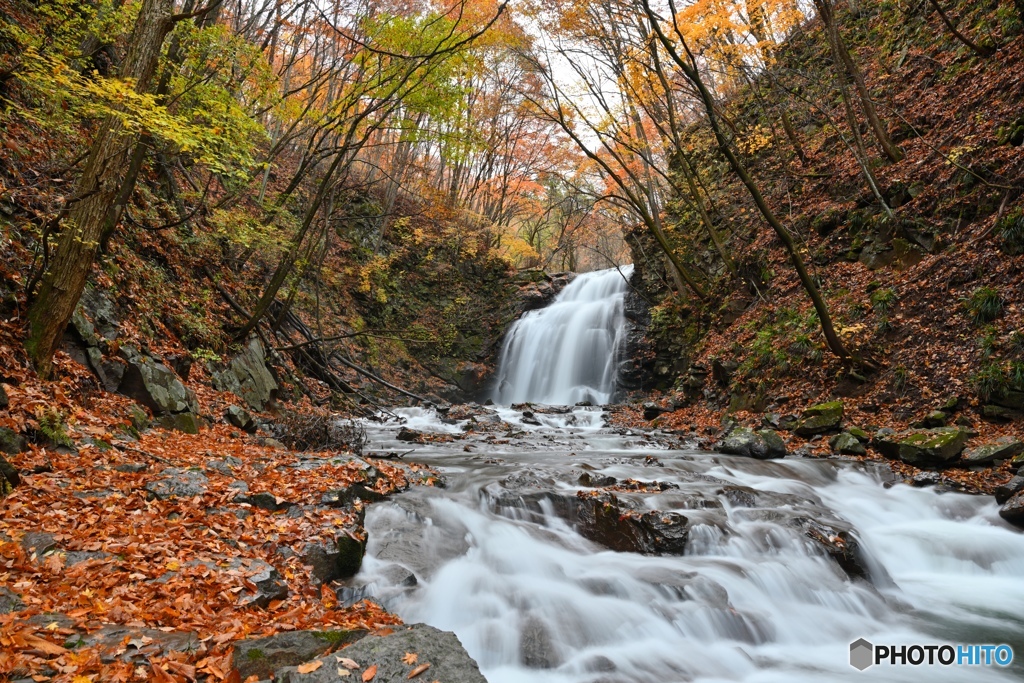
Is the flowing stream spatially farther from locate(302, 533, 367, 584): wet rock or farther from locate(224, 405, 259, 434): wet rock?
locate(224, 405, 259, 434): wet rock

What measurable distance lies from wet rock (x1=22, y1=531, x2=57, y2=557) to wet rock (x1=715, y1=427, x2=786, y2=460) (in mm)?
9187

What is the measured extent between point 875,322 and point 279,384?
12.3 meters

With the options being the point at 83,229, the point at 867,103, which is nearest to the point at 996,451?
the point at 867,103

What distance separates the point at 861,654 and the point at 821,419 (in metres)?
5.80

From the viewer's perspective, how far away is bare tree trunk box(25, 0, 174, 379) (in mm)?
5262

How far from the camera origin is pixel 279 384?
11.2 m

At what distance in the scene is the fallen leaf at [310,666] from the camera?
7.79 feet

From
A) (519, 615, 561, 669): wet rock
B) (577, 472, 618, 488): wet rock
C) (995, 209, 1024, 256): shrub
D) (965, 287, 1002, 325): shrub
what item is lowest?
(519, 615, 561, 669): wet rock

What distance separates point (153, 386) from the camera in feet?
22.8

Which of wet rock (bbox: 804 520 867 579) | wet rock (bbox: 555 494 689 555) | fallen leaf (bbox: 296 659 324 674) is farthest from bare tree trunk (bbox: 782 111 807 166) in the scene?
fallen leaf (bbox: 296 659 324 674)

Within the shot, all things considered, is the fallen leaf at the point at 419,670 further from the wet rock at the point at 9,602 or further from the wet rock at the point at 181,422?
the wet rock at the point at 181,422

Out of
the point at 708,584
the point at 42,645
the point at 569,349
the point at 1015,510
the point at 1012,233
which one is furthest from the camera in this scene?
the point at 569,349

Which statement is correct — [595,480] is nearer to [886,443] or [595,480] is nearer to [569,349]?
[886,443]

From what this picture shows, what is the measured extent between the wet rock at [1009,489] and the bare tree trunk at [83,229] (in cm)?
1084
